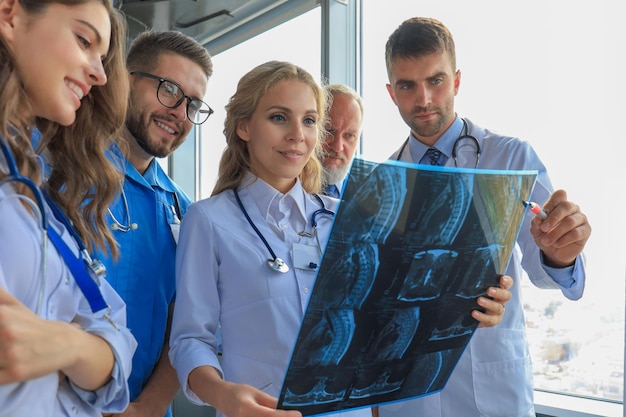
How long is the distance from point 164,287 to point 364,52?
2220mm

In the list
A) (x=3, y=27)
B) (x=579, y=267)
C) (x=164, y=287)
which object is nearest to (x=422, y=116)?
(x=579, y=267)

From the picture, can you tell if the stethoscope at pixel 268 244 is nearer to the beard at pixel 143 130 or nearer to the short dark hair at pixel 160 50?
the beard at pixel 143 130

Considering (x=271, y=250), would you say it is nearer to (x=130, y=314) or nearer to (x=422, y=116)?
(x=130, y=314)

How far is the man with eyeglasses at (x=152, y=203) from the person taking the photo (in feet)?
5.29

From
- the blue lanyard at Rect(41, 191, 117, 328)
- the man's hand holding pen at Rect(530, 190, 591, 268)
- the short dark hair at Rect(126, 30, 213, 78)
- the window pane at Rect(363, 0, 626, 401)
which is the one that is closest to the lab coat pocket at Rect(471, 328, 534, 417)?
the man's hand holding pen at Rect(530, 190, 591, 268)

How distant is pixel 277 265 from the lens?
138 cm

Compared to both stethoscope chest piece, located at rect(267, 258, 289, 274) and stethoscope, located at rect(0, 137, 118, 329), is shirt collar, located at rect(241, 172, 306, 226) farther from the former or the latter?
stethoscope, located at rect(0, 137, 118, 329)

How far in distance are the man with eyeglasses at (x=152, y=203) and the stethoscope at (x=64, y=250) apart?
34 centimetres

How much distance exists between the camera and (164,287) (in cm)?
170

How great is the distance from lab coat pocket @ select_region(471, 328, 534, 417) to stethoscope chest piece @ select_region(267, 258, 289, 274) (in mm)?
588

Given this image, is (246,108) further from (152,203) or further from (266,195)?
(152,203)

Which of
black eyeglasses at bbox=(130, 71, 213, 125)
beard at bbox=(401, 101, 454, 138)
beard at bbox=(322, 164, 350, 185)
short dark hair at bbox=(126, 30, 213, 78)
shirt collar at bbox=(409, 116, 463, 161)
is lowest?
beard at bbox=(322, 164, 350, 185)

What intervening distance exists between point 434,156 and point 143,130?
905mm

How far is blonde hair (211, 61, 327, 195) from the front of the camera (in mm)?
1580
